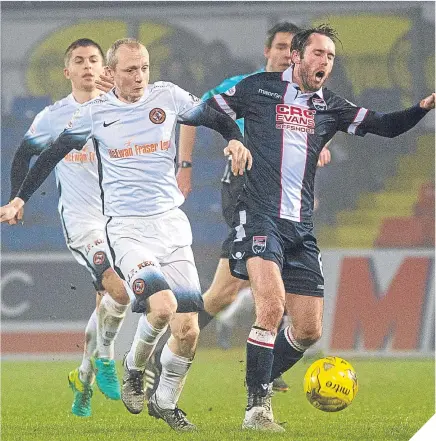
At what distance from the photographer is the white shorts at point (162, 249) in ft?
20.7

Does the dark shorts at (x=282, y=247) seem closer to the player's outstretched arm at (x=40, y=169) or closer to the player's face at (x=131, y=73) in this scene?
the player's face at (x=131, y=73)

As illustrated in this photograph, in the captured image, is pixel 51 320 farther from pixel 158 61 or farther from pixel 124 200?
pixel 124 200

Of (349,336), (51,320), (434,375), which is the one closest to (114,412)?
(434,375)

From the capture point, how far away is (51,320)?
1152cm

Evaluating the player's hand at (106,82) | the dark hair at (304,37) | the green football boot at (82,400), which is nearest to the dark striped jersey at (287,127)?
the dark hair at (304,37)

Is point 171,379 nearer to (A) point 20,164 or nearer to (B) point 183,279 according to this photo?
(B) point 183,279

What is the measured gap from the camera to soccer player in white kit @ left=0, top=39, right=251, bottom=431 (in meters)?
6.36

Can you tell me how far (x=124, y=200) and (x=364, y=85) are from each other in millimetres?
7062

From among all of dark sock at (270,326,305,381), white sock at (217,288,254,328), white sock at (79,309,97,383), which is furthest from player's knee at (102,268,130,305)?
white sock at (217,288,254,328)

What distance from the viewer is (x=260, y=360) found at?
601cm

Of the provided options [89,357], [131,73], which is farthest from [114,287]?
[131,73]

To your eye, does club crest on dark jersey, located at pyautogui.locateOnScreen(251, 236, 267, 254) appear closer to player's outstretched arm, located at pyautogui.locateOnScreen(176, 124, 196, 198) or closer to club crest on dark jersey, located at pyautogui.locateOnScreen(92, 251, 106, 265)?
player's outstretched arm, located at pyautogui.locateOnScreen(176, 124, 196, 198)

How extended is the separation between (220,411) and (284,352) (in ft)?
3.37

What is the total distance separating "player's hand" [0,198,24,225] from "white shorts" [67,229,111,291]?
3.40 feet
